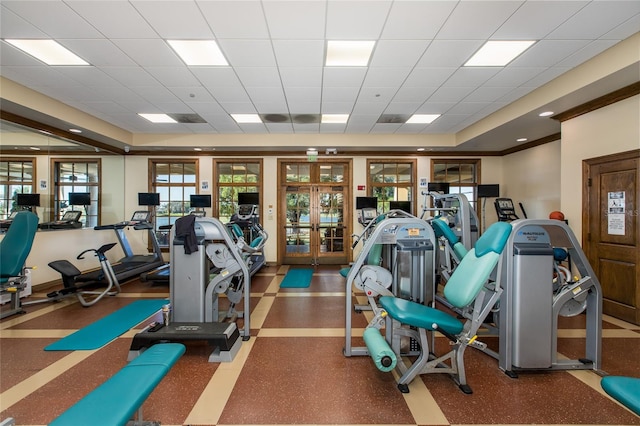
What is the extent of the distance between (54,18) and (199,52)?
1306 mm

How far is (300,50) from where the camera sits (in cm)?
314

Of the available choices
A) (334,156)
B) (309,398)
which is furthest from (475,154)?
(309,398)

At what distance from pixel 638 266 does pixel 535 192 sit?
3.23 meters

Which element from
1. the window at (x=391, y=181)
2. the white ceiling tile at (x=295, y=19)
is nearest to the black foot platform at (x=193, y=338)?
the white ceiling tile at (x=295, y=19)

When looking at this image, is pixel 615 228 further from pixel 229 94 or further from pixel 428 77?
pixel 229 94

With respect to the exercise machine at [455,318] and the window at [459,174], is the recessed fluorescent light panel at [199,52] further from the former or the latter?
the window at [459,174]

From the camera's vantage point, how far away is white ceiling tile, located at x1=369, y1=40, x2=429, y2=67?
302cm

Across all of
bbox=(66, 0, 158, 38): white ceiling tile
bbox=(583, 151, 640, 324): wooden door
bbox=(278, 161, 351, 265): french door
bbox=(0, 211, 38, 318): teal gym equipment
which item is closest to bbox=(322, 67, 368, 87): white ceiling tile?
bbox=(66, 0, 158, 38): white ceiling tile

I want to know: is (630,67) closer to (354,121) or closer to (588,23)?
(588,23)

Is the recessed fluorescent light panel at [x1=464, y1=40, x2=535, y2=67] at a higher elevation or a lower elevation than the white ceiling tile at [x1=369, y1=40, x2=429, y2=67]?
higher

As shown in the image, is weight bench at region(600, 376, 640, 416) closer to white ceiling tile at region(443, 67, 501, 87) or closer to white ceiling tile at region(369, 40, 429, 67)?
white ceiling tile at region(369, 40, 429, 67)

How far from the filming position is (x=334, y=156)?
739cm

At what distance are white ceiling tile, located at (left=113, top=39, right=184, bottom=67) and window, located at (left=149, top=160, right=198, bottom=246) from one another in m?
4.29

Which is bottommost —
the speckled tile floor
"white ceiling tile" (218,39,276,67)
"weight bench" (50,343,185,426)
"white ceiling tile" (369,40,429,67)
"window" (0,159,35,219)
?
the speckled tile floor
